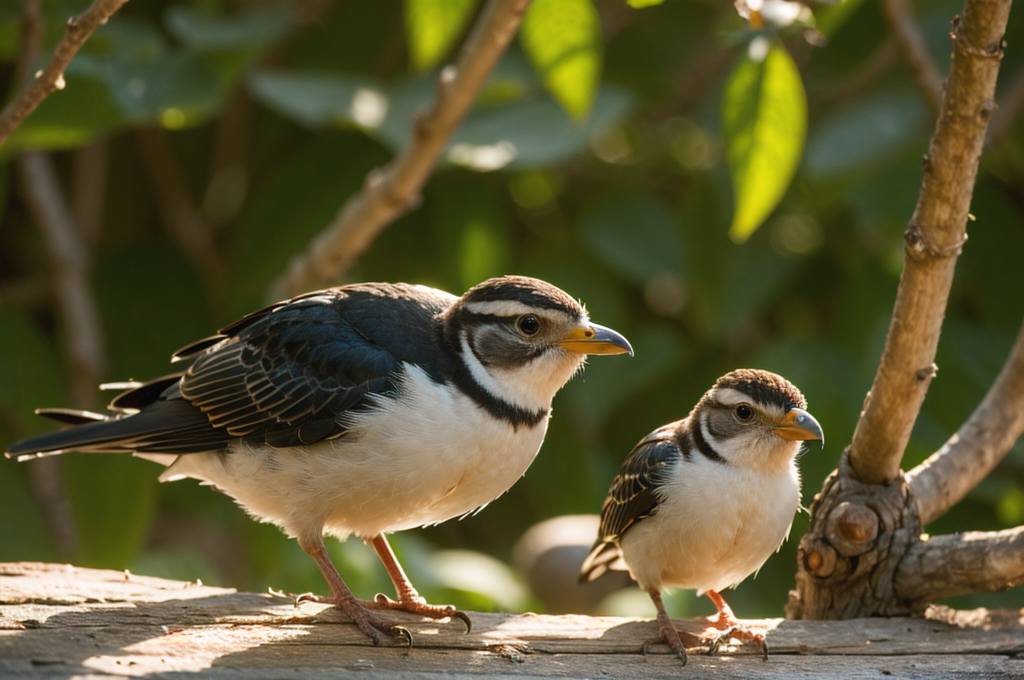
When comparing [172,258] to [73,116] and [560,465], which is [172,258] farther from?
[560,465]

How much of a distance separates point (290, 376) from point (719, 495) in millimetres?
1531

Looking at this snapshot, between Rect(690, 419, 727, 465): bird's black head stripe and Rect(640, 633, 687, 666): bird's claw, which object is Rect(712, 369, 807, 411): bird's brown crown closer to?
Rect(690, 419, 727, 465): bird's black head stripe

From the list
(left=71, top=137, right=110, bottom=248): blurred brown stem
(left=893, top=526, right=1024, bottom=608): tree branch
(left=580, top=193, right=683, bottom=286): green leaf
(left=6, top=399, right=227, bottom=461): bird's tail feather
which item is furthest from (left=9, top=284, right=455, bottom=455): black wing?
(left=71, top=137, right=110, bottom=248): blurred brown stem

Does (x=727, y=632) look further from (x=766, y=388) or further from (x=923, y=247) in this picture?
(x=923, y=247)

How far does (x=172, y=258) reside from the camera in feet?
21.8

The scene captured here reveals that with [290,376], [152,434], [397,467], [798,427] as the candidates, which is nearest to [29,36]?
[152,434]

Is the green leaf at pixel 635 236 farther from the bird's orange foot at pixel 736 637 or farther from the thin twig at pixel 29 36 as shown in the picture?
the thin twig at pixel 29 36

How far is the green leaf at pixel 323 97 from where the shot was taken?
5.68 metres

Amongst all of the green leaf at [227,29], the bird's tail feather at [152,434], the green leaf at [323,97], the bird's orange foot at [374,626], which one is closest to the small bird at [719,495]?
the bird's orange foot at [374,626]

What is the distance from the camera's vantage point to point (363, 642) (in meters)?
3.59

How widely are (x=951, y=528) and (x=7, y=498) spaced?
4942 mm

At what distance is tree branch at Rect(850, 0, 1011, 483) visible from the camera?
3.03 meters

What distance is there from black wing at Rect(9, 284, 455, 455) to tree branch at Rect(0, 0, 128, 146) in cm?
108

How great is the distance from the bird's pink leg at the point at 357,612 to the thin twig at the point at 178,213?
3.25 metres
